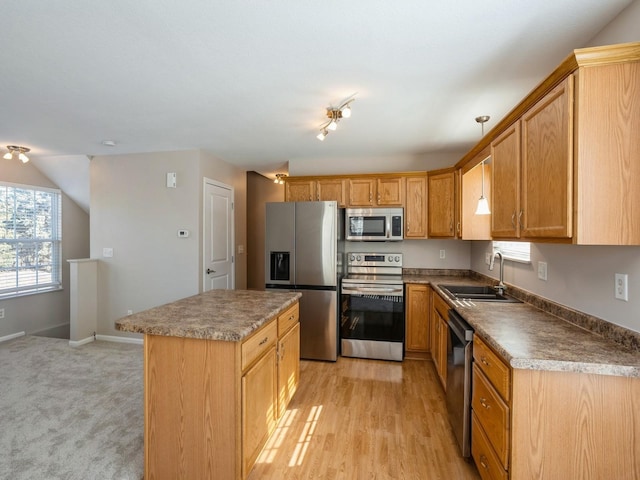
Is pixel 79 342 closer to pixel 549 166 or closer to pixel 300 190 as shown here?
pixel 300 190

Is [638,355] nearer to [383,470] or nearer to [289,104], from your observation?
[383,470]

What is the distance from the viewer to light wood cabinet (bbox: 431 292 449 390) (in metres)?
2.66

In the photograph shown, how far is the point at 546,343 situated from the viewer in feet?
4.86

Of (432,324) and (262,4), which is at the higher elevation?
(262,4)

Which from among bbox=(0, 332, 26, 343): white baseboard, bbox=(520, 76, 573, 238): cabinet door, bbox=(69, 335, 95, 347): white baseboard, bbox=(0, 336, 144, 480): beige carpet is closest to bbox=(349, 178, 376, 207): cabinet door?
bbox=(520, 76, 573, 238): cabinet door

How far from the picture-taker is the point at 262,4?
1.42 m

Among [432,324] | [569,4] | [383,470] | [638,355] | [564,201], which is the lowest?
[383,470]

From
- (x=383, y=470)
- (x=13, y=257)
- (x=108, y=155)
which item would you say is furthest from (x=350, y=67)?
(x=13, y=257)

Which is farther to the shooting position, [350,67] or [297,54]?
[350,67]

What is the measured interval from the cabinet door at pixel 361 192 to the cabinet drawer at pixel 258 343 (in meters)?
2.19

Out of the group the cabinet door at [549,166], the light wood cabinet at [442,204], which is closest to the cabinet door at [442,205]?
the light wood cabinet at [442,204]

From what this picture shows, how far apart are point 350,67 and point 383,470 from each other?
2518 mm

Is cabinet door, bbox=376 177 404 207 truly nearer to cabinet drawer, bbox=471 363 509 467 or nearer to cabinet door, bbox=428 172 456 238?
cabinet door, bbox=428 172 456 238

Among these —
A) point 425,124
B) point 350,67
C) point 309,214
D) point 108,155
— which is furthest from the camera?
point 108,155
